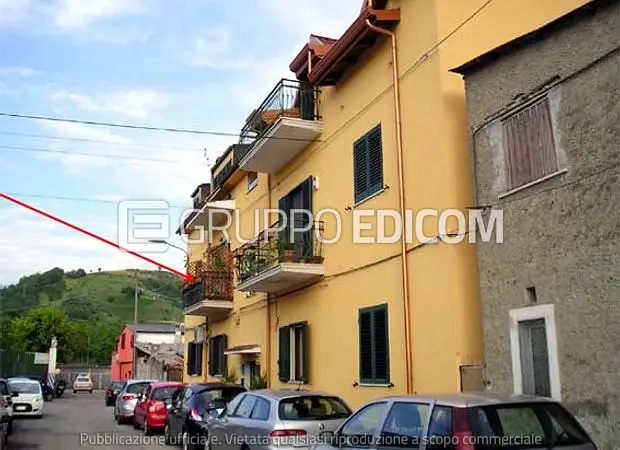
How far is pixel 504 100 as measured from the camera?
9930mm

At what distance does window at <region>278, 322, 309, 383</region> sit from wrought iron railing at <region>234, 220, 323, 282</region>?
5.54 feet

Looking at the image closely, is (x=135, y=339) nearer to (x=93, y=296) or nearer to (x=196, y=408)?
(x=196, y=408)

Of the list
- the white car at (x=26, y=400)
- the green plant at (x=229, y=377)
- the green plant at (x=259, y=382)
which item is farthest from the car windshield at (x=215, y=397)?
the white car at (x=26, y=400)

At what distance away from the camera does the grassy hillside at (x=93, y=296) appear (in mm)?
102812

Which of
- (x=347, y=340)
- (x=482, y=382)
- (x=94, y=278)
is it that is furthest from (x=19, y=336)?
(x=482, y=382)

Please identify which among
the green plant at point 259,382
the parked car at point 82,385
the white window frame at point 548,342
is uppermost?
the white window frame at point 548,342

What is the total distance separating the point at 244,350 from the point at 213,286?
11.6ft

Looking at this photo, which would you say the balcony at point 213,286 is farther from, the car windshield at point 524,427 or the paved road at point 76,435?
the car windshield at point 524,427

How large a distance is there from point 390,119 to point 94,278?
11829 cm

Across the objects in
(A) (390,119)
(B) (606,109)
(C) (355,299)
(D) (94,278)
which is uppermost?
(D) (94,278)

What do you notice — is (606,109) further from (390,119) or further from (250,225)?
(250,225)

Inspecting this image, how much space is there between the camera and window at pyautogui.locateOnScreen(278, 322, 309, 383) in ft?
54.3

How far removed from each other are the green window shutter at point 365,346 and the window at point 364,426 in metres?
5.48

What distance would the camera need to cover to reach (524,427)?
623 cm
